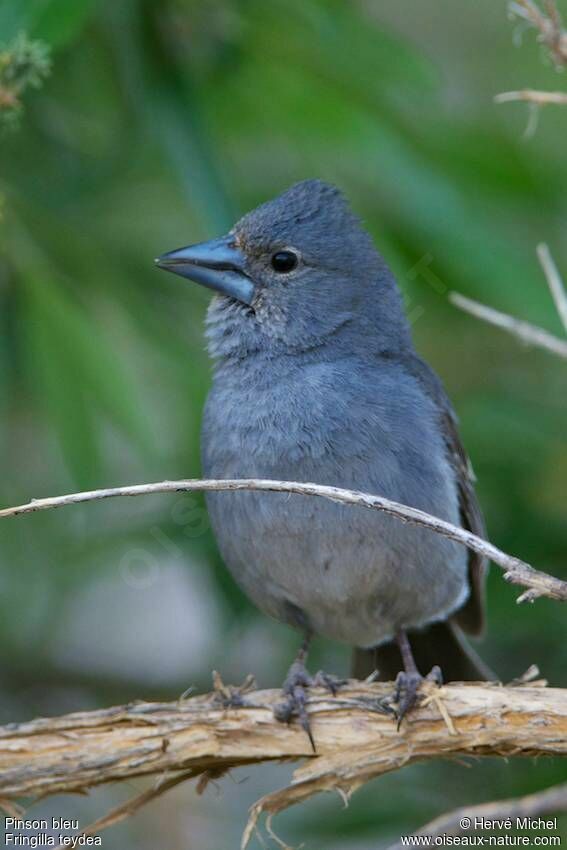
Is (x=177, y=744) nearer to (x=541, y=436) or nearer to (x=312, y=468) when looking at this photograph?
(x=312, y=468)

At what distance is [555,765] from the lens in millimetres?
4855

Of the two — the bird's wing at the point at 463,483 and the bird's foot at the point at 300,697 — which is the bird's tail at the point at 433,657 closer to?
the bird's wing at the point at 463,483

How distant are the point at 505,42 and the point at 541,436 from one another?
8.58 ft

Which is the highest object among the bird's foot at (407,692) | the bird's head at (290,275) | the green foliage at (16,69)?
the green foliage at (16,69)

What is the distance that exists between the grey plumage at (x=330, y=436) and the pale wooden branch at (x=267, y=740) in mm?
598

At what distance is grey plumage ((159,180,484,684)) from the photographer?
13.5 ft

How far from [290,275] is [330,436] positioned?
0.74 meters

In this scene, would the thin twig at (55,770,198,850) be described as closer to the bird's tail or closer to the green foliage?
the bird's tail

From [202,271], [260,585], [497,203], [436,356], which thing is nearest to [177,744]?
[260,585]

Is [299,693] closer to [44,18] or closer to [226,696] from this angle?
[226,696]

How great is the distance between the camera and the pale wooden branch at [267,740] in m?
3.37

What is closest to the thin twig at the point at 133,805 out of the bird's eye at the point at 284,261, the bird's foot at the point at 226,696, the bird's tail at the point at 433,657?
the bird's foot at the point at 226,696

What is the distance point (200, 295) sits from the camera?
5.60 m

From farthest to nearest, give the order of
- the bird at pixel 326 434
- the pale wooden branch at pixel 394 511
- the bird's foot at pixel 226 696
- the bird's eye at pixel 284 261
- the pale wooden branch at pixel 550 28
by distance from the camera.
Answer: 1. the bird's eye at pixel 284 261
2. the bird at pixel 326 434
3. the bird's foot at pixel 226 696
4. the pale wooden branch at pixel 550 28
5. the pale wooden branch at pixel 394 511
